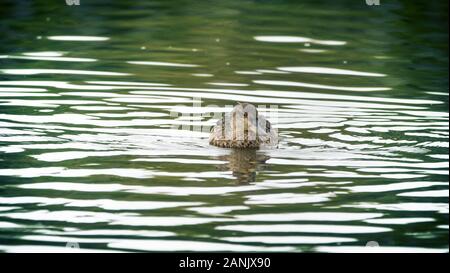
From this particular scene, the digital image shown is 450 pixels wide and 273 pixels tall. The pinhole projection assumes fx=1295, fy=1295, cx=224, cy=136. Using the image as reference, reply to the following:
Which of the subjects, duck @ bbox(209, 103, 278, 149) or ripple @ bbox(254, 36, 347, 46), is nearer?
duck @ bbox(209, 103, 278, 149)

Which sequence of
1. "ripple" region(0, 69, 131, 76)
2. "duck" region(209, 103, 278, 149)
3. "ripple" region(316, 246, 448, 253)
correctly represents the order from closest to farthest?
"ripple" region(316, 246, 448, 253)
"duck" region(209, 103, 278, 149)
"ripple" region(0, 69, 131, 76)

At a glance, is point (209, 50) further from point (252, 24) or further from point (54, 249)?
point (54, 249)

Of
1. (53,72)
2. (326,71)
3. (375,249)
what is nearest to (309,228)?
(375,249)

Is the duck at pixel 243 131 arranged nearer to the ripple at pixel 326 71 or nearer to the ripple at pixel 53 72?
the ripple at pixel 53 72

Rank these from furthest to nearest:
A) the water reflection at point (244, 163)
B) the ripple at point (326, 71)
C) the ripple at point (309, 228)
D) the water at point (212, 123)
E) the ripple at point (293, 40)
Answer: the ripple at point (293, 40)
the ripple at point (326, 71)
the water reflection at point (244, 163)
the water at point (212, 123)
the ripple at point (309, 228)

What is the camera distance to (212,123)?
1605 centimetres

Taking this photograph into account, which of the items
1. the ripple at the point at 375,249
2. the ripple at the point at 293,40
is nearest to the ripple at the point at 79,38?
the ripple at the point at 293,40

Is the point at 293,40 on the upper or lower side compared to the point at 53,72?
lower

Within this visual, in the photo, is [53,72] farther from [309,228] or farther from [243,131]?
[309,228]

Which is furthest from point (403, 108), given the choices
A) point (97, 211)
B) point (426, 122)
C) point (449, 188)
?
point (97, 211)

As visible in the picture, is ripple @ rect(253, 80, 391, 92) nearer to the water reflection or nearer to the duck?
the duck

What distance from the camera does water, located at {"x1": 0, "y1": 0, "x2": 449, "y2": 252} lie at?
36.7 ft

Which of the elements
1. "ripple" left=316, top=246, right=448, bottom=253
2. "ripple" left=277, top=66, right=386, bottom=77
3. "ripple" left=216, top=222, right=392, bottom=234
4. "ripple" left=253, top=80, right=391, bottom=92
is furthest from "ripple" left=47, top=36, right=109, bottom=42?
"ripple" left=316, top=246, right=448, bottom=253

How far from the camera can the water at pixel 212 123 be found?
441 inches
